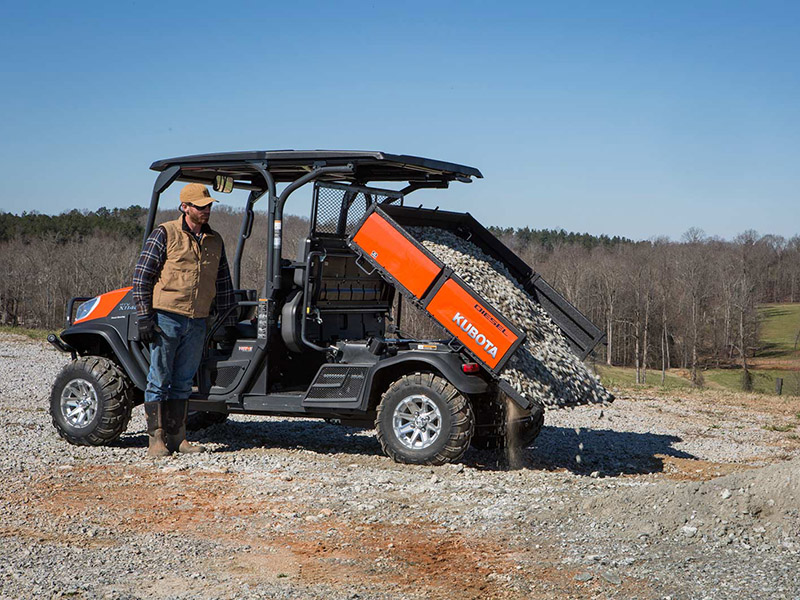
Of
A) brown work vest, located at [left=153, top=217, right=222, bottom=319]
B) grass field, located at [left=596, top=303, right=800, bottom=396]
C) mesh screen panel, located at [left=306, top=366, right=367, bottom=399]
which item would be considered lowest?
grass field, located at [left=596, top=303, right=800, bottom=396]

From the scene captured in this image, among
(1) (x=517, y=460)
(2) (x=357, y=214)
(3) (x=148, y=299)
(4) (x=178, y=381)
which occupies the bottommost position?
(1) (x=517, y=460)

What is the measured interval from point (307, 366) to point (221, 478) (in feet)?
6.41

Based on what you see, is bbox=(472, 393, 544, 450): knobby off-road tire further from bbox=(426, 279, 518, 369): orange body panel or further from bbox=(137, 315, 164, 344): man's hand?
bbox=(137, 315, 164, 344): man's hand

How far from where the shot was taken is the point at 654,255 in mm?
94375

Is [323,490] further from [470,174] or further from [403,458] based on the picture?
[470,174]

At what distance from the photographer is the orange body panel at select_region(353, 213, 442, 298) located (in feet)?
25.9

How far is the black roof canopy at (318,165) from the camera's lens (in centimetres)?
836

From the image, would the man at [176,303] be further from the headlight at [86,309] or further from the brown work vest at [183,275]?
the headlight at [86,309]

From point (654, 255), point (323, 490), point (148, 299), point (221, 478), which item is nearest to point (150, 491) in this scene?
point (221, 478)

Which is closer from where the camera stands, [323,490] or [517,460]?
[323,490]

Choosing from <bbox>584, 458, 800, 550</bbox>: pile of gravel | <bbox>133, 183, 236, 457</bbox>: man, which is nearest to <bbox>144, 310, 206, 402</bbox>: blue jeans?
<bbox>133, 183, 236, 457</bbox>: man

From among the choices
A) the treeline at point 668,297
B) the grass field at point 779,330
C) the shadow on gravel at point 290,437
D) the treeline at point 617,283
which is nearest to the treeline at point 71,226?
the treeline at point 617,283

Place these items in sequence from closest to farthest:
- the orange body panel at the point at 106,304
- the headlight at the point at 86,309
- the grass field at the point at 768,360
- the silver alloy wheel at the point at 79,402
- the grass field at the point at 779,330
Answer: the silver alloy wheel at the point at 79,402, the orange body panel at the point at 106,304, the headlight at the point at 86,309, the grass field at the point at 768,360, the grass field at the point at 779,330

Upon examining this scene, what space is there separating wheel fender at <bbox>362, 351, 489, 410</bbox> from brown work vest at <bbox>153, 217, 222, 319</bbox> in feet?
5.60
